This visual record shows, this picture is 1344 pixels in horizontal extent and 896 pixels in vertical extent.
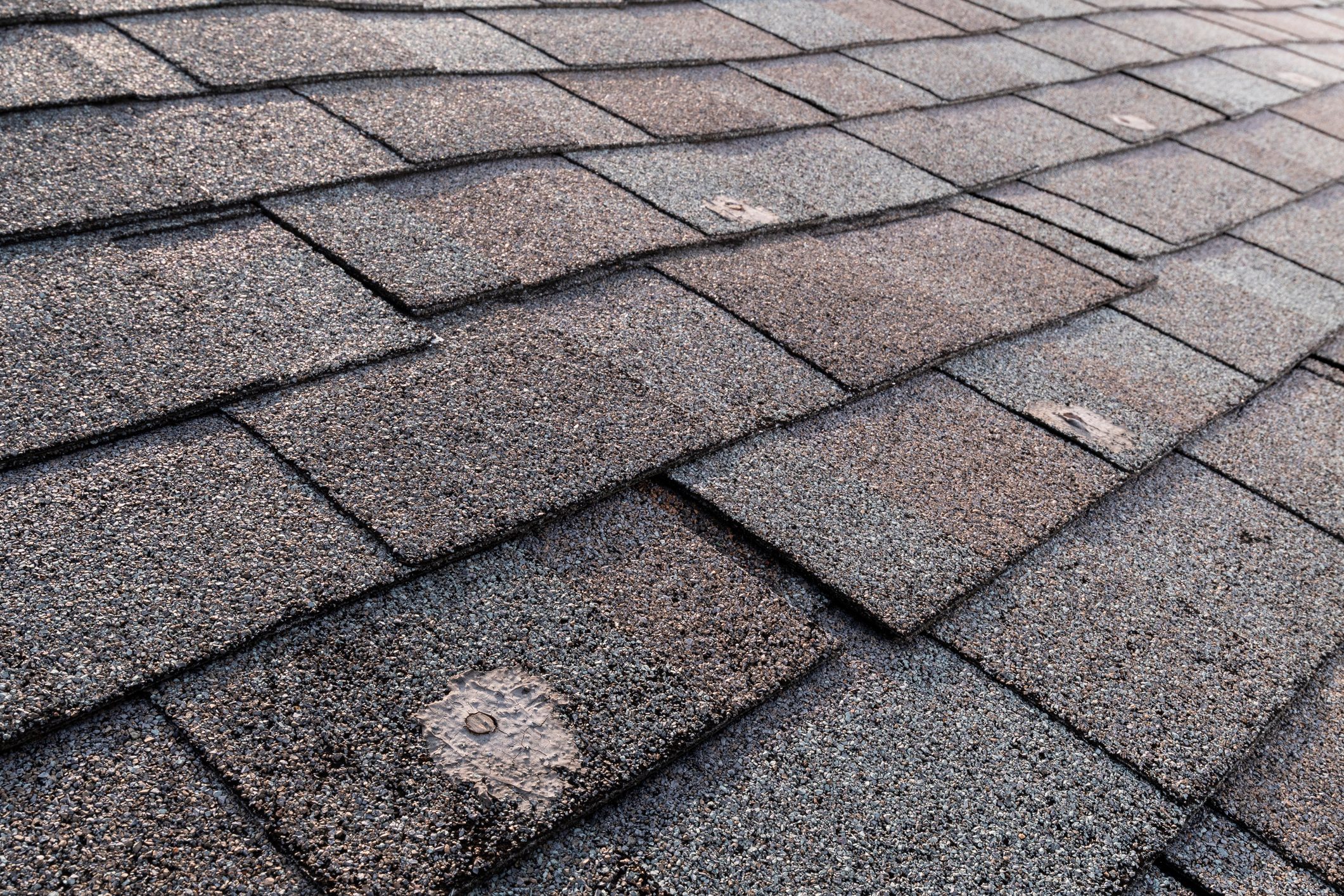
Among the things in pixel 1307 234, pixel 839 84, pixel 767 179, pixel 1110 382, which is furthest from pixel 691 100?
pixel 1307 234

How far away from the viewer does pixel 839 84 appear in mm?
3914

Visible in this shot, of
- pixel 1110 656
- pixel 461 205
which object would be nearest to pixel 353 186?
pixel 461 205

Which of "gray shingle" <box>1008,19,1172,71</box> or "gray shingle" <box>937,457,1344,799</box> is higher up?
"gray shingle" <box>1008,19,1172,71</box>

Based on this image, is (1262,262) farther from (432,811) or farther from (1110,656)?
(432,811)

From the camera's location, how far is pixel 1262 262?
358 centimetres

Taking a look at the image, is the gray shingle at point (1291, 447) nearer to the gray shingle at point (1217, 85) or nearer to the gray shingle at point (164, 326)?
the gray shingle at point (164, 326)

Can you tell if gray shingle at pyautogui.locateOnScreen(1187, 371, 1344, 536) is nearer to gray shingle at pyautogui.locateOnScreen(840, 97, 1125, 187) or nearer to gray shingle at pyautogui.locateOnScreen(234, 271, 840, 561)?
gray shingle at pyautogui.locateOnScreen(234, 271, 840, 561)

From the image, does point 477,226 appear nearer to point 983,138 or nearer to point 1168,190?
point 983,138

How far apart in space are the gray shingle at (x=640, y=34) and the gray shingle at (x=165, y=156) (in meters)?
1.12

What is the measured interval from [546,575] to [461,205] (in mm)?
1168

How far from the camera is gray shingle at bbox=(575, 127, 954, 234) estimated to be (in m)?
2.82

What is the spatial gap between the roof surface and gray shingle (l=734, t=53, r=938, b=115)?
1.66 ft

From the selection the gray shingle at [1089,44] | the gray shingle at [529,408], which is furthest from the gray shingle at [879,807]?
the gray shingle at [1089,44]

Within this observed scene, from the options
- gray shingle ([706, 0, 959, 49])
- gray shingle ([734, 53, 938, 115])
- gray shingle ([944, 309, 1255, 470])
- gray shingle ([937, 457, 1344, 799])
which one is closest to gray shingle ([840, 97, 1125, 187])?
gray shingle ([734, 53, 938, 115])
